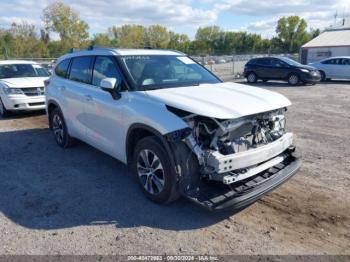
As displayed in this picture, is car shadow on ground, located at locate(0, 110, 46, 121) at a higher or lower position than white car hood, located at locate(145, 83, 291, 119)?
lower

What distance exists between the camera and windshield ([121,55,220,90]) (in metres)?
4.44

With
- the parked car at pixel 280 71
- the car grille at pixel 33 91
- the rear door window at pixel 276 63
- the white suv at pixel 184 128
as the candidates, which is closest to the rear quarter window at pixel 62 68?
the white suv at pixel 184 128

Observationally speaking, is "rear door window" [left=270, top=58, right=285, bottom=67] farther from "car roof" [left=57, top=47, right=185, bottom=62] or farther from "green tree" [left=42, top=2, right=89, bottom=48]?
"green tree" [left=42, top=2, right=89, bottom=48]

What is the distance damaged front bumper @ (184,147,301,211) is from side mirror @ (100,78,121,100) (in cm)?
165

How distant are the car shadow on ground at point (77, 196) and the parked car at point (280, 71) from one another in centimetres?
1472

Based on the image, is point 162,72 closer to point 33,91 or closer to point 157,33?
point 33,91

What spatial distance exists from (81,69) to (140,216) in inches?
116

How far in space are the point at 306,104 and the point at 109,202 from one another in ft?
30.9

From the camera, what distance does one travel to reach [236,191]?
3.53m

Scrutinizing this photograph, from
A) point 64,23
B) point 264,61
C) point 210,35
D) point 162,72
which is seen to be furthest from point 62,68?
point 210,35

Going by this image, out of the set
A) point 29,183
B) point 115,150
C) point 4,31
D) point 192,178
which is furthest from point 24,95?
point 4,31

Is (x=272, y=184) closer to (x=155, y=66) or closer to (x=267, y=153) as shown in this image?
(x=267, y=153)

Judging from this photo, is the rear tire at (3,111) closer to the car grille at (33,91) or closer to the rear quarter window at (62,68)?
the car grille at (33,91)

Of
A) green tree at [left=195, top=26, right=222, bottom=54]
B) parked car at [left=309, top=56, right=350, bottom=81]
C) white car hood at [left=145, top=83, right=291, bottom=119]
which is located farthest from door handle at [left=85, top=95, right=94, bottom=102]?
green tree at [left=195, top=26, right=222, bottom=54]
